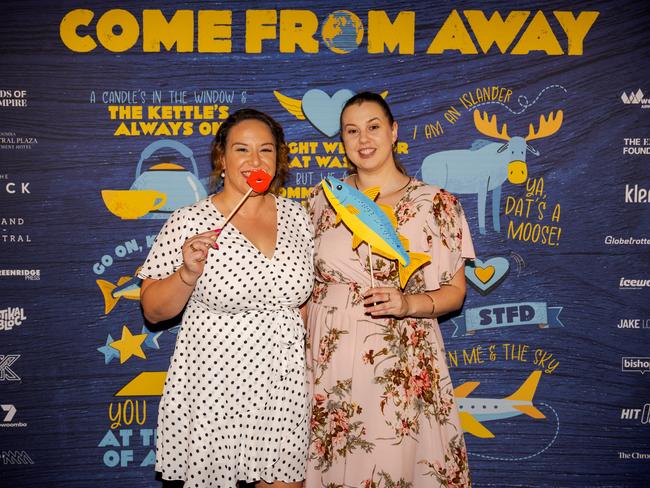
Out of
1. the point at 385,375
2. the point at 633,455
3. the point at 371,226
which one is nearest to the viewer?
the point at 371,226

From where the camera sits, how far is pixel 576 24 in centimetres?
239

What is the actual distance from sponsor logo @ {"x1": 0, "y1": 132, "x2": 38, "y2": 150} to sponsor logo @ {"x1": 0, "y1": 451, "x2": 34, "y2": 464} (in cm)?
128

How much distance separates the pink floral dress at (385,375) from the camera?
1.74 meters

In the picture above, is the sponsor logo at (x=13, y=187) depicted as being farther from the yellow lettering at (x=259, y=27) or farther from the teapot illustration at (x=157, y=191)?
the yellow lettering at (x=259, y=27)

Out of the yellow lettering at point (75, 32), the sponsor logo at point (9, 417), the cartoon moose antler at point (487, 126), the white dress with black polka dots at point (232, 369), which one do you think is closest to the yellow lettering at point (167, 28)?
the yellow lettering at point (75, 32)

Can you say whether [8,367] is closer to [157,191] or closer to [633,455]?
[157,191]

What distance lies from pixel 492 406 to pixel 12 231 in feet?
7.04

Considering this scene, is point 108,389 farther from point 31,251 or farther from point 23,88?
point 23,88

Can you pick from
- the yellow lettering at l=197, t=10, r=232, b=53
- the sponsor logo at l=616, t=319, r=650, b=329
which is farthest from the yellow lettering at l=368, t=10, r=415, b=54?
the sponsor logo at l=616, t=319, r=650, b=329

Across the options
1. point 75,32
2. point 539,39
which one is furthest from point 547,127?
point 75,32

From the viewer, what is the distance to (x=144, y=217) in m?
2.40

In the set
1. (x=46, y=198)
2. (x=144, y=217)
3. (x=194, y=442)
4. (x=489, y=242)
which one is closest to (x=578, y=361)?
(x=489, y=242)

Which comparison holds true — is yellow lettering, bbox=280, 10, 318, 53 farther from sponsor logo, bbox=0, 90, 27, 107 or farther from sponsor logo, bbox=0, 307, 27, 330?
sponsor logo, bbox=0, 307, 27, 330

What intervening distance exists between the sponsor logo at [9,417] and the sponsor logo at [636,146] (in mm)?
2790
